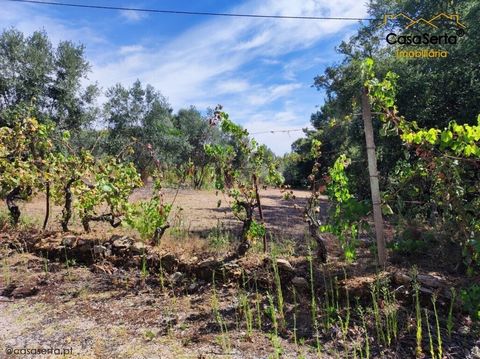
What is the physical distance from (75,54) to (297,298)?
42.3 feet

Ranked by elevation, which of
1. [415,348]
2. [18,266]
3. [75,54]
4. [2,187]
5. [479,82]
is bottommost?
→ [415,348]

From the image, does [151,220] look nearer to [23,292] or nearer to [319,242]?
[23,292]

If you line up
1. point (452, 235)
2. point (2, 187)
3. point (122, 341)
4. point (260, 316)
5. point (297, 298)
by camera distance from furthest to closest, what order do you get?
point (2, 187)
point (452, 235)
point (297, 298)
point (260, 316)
point (122, 341)

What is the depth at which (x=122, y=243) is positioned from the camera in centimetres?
440

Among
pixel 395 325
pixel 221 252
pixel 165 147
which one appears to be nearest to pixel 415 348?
pixel 395 325

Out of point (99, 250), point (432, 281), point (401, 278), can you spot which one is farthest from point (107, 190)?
point (432, 281)

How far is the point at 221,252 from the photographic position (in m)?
4.04

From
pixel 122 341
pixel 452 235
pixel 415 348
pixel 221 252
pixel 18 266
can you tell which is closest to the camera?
pixel 415 348

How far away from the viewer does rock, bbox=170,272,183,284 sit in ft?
12.4

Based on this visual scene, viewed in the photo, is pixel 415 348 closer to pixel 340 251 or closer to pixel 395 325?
pixel 395 325

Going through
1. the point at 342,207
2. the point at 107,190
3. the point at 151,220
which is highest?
the point at 107,190

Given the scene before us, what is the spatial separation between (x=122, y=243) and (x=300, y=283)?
2383 mm

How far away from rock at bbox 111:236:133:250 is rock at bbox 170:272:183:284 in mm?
878

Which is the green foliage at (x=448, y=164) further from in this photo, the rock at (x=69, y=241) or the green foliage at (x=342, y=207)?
the rock at (x=69, y=241)
